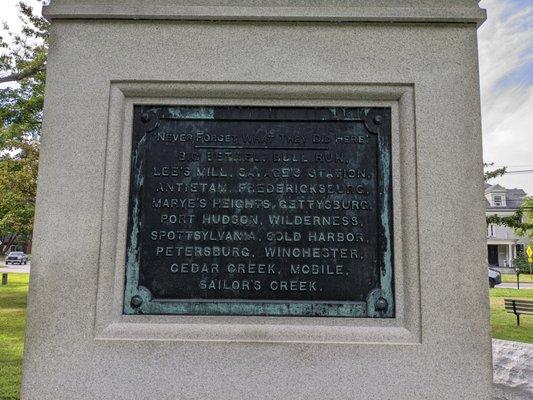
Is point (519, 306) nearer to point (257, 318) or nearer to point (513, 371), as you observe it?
point (513, 371)

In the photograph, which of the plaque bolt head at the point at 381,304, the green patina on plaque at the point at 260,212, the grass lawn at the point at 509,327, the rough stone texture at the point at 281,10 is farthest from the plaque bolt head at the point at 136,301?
the grass lawn at the point at 509,327

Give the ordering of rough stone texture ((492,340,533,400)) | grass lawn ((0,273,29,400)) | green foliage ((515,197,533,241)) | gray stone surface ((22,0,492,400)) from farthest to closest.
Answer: green foliage ((515,197,533,241)) → grass lawn ((0,273,29,400)) → rough stone texture ((492,340,533,400)) → gray stone surface ((22,0,492,400))

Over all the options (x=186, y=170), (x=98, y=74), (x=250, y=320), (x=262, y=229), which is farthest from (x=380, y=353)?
(x=98, y=74)

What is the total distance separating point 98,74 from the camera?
300 cm

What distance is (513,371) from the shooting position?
4.38 metres

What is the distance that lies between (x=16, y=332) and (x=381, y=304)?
8106 mm

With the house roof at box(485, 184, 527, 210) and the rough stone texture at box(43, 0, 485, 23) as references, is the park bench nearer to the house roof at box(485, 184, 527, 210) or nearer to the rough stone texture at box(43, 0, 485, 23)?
the rough stone texture at box(43, 0, 485, 23)

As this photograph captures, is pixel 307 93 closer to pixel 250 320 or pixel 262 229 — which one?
pixel 262 229

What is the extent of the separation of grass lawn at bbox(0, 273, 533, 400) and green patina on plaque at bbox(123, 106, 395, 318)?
3138 mm

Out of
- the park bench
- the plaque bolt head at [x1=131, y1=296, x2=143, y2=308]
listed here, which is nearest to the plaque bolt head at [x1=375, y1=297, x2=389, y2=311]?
the plaque bolt head at [x1=131, y1=296, x2=143, y2=308]

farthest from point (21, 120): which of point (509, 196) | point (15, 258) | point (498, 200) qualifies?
point (509, 196)

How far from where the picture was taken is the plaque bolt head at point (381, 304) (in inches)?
111

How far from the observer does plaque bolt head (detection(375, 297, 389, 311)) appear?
2809 mm

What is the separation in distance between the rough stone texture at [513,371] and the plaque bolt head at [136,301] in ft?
11.2
